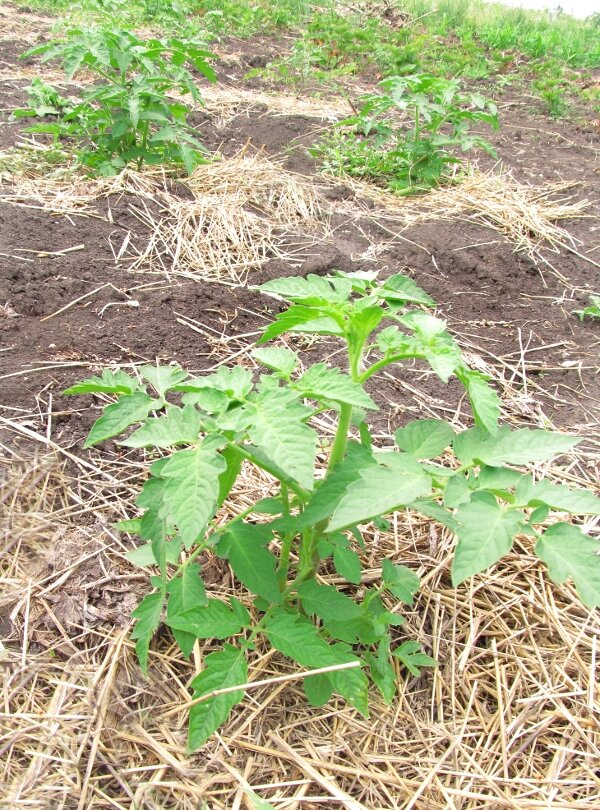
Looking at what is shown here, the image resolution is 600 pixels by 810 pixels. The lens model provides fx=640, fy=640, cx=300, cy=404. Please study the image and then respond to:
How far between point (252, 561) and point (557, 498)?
0.58 meters

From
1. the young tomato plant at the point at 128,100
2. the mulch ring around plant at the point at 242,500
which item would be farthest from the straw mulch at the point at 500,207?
the young tomato plant at the point at 128,100

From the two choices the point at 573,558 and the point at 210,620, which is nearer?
the point at 573,558

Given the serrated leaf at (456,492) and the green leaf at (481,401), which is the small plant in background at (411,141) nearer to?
the green leaf at (481,401)

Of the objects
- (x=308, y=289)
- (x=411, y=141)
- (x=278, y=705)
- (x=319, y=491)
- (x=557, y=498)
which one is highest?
(x=308, y=289)

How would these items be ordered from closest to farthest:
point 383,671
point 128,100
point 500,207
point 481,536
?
point 481,536 < point 383,671 < point 128,100 < point 500,207

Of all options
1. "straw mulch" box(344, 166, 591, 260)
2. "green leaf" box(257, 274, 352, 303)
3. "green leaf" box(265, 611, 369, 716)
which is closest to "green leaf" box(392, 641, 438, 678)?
"green leaf" box(265, 611, 369, 716)

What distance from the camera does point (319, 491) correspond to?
1151 millimetres

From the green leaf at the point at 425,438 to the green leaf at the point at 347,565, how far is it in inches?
10.5

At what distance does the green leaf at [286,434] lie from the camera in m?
0.98

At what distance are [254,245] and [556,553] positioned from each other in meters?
2.36

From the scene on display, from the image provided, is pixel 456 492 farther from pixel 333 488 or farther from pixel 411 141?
pixel 411 141

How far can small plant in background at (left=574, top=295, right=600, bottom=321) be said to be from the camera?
2941mm

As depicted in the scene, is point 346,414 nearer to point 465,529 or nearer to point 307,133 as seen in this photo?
point 465,529

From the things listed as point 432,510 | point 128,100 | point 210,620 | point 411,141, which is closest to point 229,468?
point 210,620
